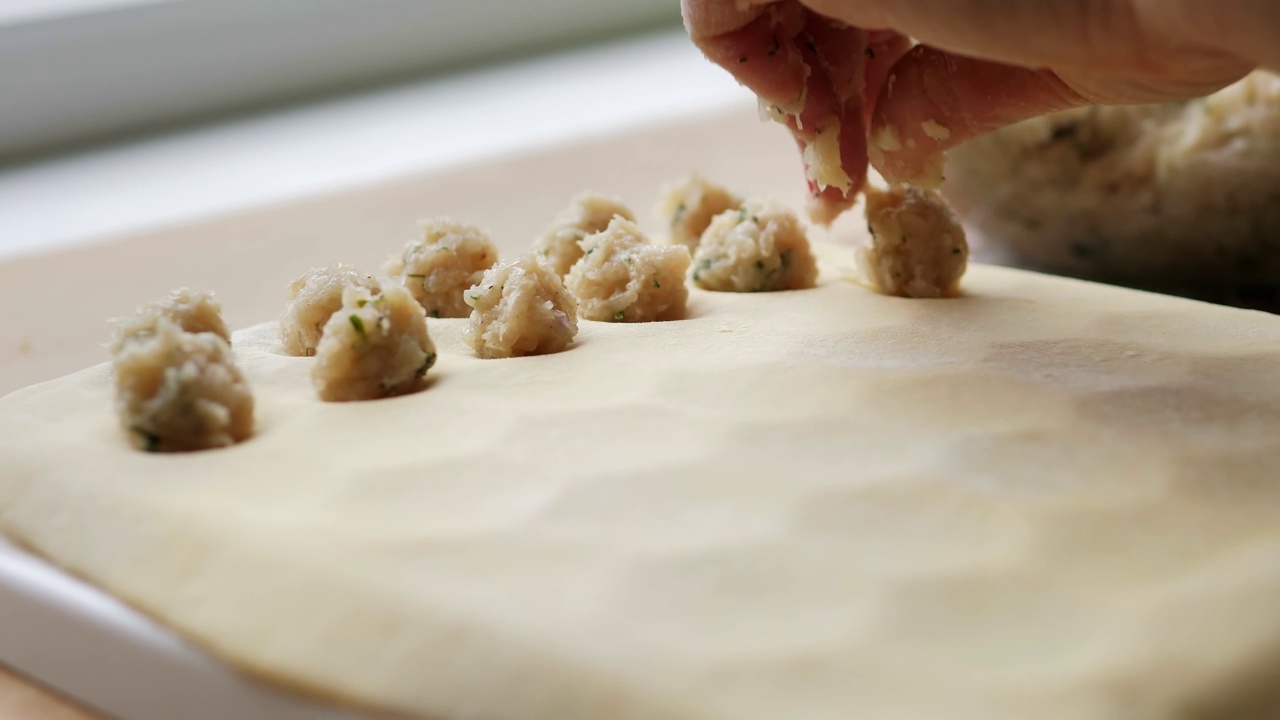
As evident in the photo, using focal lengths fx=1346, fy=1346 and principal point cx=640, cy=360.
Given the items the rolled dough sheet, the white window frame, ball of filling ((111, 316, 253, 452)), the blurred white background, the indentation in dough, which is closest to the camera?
the rolled dough sheet

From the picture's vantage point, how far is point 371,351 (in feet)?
3.62

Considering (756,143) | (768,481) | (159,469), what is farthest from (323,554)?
(756,143)

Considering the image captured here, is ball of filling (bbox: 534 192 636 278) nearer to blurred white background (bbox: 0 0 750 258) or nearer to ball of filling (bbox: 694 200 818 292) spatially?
ball of filling (bbox: 694 200 818 292)

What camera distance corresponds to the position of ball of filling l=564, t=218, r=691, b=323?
1.34m

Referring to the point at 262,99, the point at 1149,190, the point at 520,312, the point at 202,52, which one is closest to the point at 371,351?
the point at 520,312

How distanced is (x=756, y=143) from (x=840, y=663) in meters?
2.09

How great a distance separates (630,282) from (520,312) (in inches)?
6.6

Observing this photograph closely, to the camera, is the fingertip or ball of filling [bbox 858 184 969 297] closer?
the fingertip

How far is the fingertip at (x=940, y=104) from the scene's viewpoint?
127 cm

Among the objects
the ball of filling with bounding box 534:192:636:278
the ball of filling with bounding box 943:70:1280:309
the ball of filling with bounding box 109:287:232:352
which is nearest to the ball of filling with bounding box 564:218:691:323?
the ball of filling with bounding box 534:192:636:278

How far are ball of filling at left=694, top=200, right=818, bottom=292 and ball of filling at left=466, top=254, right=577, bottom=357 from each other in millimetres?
283

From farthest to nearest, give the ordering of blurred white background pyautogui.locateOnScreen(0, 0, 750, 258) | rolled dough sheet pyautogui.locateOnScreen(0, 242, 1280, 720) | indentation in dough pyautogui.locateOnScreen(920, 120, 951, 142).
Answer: blurred white background pyautogui.locateOnScreen(0, 0, 750, 258) < indentation in dough pyautogui.locateOnScreen(920, 120, 951, 142) < rolled dough sheet pyautogui.locateOnScreen(0, 242, 1280, 720)

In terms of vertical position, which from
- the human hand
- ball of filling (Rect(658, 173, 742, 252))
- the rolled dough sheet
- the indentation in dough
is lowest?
the rolled dough sheet

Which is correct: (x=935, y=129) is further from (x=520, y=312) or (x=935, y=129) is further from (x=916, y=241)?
(x=520, y=312)
